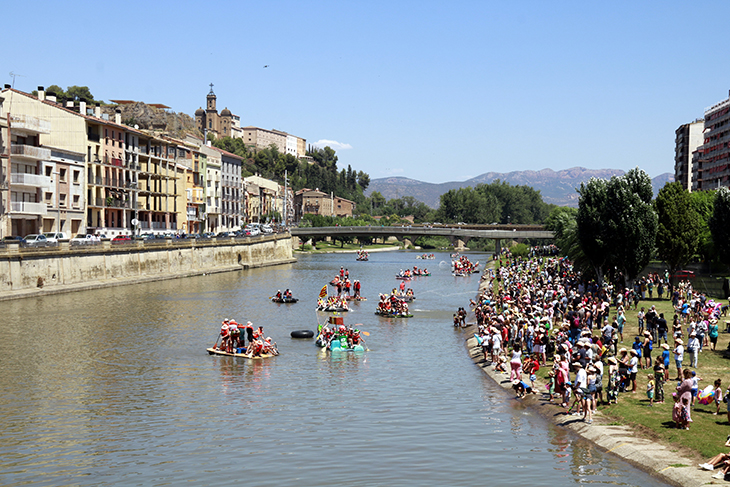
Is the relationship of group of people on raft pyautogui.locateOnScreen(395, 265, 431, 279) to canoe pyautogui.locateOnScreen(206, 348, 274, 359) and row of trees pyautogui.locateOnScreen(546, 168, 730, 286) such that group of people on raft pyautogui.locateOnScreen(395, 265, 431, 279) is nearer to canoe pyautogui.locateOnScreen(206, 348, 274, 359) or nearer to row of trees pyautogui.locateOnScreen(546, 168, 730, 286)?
row of trees pyautogui.locateOnScreen(546, 168, 730, 286)

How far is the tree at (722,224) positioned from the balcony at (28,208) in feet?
193

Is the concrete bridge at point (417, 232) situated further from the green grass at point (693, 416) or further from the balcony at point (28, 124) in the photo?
the green grass at point (693, 416)

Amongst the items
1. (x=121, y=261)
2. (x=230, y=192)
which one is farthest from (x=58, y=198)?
(x=230, y=192)

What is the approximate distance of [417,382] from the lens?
31250 millimetres

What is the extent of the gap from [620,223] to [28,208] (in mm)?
51182

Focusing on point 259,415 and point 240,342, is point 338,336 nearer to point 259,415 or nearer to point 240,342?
point 240,342

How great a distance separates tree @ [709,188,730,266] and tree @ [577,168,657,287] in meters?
6.69

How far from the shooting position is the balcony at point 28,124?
6371 centimetres

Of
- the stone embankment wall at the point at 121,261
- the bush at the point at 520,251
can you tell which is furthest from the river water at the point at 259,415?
the bush at the point at 520,251

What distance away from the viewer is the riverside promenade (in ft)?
58.9

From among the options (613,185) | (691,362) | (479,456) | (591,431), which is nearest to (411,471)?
(479,456)

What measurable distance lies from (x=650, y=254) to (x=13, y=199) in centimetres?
5460

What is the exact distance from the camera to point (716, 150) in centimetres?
13238

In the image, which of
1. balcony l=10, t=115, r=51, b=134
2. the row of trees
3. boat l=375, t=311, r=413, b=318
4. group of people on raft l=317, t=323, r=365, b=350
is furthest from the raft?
balcony l=10, t=115, r=51, b=134
